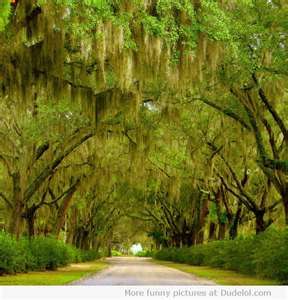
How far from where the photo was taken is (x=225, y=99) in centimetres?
2064

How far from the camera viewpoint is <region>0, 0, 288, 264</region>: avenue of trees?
1303 centimetres

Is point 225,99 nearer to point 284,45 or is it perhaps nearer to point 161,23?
Answer: point 284,45

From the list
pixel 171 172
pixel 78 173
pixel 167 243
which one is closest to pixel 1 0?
pixel 78 173

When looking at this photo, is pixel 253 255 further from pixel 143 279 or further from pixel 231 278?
pixel 143 279

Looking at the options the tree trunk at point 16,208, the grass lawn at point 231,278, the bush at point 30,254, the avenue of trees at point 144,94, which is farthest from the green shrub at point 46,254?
the grass lawn at point 231,278

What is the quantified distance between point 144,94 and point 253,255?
677 centimetres

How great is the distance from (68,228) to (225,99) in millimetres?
29622

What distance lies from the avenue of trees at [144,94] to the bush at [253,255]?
1566mm

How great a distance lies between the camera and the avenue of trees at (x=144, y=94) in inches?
513

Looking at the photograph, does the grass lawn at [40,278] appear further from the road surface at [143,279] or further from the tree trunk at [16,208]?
the tree trunk at [16,208]

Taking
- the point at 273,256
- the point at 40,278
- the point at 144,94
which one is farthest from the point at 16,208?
the point at 273,256

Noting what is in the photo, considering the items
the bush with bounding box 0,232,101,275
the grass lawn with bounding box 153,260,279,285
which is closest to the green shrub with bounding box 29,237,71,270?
the bush with bounding box 0,232,101,275

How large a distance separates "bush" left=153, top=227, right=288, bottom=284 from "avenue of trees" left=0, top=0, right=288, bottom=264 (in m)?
1.57

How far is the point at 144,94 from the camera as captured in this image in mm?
20469
